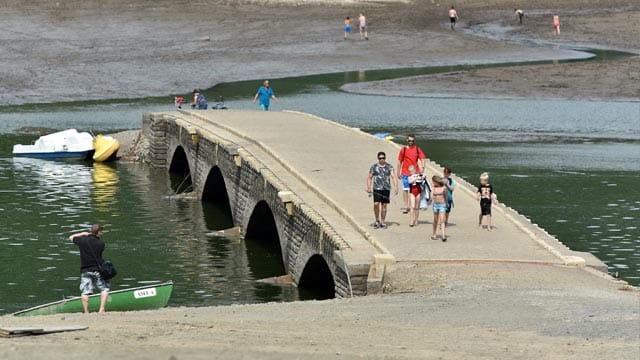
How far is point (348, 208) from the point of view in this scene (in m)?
34.8

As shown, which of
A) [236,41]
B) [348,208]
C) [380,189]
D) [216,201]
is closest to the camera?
[380,189]

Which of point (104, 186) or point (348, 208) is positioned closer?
point (348, 208)

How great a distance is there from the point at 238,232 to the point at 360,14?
61.7 meters

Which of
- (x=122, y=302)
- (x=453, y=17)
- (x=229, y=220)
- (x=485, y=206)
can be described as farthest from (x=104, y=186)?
(x=453, y=17)

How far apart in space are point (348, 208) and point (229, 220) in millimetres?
13536

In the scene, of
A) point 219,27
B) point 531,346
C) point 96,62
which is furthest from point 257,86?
point 531,346

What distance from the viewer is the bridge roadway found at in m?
29.8

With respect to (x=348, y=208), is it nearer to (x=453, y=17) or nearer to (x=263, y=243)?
(x=263, y=243)

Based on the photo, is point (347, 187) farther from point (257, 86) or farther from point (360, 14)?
point (360, 14)

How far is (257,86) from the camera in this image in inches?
3184

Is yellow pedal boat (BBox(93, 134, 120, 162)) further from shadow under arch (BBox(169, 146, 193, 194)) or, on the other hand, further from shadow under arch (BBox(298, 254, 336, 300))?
shadow under arch (BBox(298, 254, 336, 300))

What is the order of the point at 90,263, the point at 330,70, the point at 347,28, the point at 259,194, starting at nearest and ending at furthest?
the point at 90,263 → the point at 259,194 → the point at 330,70 → the point at 347,28

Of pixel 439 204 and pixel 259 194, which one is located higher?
pixel 439 204

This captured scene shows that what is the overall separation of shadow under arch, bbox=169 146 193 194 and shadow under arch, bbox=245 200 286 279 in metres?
11.9
